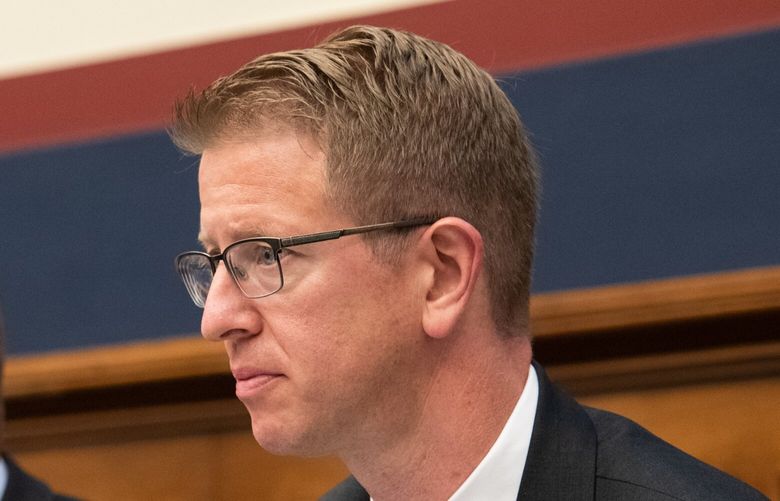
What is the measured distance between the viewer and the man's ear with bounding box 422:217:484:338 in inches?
55.8

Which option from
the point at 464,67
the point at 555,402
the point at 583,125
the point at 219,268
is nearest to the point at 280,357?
the point at 219,268

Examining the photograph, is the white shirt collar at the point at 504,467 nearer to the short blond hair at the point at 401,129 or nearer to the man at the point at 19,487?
the short blond hair at the point at 401,129

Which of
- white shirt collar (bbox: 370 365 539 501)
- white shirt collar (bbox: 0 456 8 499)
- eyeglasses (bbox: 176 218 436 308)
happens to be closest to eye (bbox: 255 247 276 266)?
eyeglasses (bbox: 176 218 436 308)

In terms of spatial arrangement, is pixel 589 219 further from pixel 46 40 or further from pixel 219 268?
→ pixel 46 40

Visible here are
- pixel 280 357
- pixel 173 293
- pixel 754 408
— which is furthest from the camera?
pixel 173 293

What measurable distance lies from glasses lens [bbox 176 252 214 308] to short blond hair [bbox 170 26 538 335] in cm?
14

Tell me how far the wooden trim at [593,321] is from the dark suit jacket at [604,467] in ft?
1.92

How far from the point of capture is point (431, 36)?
2297mm

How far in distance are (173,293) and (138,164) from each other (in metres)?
0.30

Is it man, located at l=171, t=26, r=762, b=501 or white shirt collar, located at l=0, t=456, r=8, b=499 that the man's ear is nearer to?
man, located at l=171, t=26, r=762, b=501

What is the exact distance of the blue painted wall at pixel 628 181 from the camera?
2.07 metres

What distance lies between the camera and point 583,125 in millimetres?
2221

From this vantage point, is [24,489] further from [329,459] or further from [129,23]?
[129,23]

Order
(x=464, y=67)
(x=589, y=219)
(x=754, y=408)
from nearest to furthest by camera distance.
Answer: (x=464, y=67) → (x=754, y=408) → (x=589, y=219)
